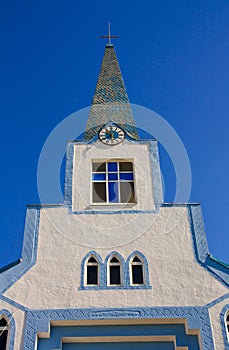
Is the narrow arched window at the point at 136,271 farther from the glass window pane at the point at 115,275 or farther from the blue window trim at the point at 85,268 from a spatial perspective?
the blue window trim at the point at 85,268

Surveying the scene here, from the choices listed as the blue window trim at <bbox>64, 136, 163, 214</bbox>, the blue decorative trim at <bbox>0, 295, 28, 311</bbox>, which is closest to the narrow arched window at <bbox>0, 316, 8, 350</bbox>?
the blue decorative trim at <bbox>0, 295, 28, 311</bbox>

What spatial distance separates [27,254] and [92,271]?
231 cm

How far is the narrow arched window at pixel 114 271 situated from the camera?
52.7 feet

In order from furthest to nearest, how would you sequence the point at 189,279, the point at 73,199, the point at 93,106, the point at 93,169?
the point at 93,106 < the point at 93,169 < the point at 73,199 < the point at 189,279

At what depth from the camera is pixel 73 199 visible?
18.4 meters

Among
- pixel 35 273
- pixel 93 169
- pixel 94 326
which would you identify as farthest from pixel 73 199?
pixel 94 326

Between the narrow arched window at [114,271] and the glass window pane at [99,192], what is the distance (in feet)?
9.42

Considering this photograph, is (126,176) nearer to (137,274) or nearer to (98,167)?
(98,167)

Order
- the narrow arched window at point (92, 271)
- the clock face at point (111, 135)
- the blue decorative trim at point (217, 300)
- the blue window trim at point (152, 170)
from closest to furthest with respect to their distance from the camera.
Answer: the blue decorative trim at point (217, 300)
the narrow arched window at point (92, 271)
the blue window trim at point (152, 170)
the clock face at point (111, 135)

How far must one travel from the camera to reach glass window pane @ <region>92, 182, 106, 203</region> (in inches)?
736

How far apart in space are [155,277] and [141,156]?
5.77m

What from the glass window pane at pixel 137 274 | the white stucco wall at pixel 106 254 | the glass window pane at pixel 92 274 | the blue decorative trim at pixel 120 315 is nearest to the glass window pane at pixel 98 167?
the white stucco wall at pixel 106 254

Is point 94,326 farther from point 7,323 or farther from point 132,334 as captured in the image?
point 7,323

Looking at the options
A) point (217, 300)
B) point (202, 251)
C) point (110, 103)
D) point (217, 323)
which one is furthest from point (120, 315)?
point (110, 103)
